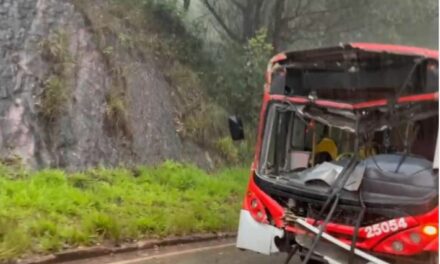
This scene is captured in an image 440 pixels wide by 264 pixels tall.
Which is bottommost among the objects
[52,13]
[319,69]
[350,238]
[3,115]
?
[350,238]

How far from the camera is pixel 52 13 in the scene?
12773mm

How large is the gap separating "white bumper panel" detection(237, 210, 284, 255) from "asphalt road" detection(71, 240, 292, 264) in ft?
4.87

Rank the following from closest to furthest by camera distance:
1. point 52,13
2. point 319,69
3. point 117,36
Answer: point 319,69, point 52,13, point 117,36

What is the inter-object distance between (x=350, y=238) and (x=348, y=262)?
23cm

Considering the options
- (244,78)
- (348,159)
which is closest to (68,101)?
(244,78)

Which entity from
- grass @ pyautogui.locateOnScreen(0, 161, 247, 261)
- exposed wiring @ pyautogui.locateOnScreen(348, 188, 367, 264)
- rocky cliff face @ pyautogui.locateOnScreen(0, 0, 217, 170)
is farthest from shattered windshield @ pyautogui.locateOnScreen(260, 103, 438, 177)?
rocky cliff face @ pyautogui.locateOnScreen(0, 0, 217, 170)

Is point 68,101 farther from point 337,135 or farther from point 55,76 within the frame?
point 337,135

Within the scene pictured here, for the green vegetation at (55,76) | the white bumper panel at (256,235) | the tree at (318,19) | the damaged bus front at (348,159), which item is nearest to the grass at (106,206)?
the green vegetation at (55,76)

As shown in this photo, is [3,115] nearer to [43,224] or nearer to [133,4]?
[43,224]

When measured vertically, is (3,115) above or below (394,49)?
below

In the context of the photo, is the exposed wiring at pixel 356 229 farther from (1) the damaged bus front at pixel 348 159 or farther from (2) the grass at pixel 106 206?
(2) the grass at pixel 106 206

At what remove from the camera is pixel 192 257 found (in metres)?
8.34

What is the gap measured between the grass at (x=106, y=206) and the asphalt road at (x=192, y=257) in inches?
14.2

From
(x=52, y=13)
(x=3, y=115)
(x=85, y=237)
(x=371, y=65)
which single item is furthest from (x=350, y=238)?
(x=52, y=13)
